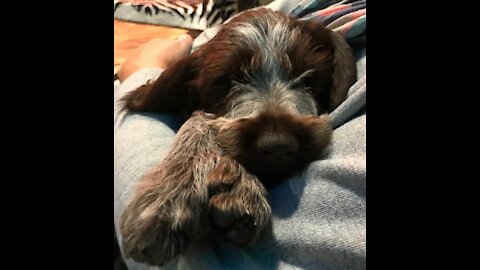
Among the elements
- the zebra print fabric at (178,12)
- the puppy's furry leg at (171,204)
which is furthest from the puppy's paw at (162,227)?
the zebra print fabric at (178,12)

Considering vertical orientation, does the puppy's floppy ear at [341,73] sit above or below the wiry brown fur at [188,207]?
above

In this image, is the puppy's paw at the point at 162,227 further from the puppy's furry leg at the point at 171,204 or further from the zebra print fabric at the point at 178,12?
the zebra print fabric at the point at 178,12

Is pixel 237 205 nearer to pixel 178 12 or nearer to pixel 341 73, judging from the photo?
pixel 341 73

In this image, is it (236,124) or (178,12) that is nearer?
(236,124)

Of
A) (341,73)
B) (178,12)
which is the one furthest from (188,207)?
(178,12)
